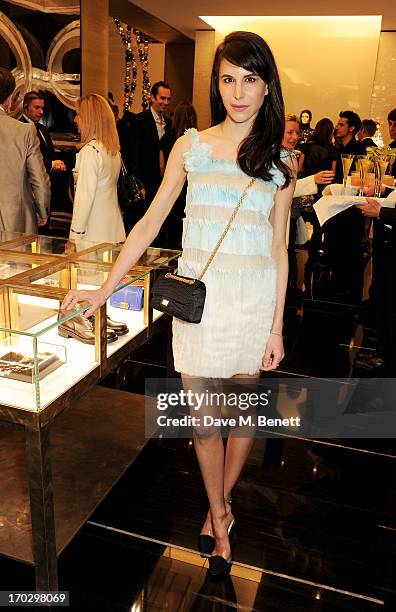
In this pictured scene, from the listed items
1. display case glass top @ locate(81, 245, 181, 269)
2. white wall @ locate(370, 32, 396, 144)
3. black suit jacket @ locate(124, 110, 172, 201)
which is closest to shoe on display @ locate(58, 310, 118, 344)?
display case glass top @ locate(81, 245, 181, 269)

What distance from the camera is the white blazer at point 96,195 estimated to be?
11.1 ft

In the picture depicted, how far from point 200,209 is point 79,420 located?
1377 mm

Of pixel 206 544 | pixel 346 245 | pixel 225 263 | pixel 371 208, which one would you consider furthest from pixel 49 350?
pixel 346 245

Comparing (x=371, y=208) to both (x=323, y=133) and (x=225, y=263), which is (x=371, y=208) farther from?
(x=323, y=133)

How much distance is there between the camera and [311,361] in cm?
371

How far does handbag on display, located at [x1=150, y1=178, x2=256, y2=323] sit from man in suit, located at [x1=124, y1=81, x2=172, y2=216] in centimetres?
411

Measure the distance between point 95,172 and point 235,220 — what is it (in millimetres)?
2027

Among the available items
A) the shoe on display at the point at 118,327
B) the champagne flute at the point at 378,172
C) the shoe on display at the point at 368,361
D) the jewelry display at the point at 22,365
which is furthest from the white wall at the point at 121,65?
the jewelry display at the point at 22,365

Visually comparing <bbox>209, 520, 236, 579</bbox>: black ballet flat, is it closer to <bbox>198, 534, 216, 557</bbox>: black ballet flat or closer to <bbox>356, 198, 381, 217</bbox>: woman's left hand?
<bbox>198, 534, 216, 557</bbox>: black ballet flat

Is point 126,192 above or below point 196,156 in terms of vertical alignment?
below

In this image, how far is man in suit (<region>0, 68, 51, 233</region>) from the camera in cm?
320

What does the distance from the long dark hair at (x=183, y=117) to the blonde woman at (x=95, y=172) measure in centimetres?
196

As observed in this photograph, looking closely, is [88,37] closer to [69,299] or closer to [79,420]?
[79,420]

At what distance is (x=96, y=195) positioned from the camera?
11.6 feet
